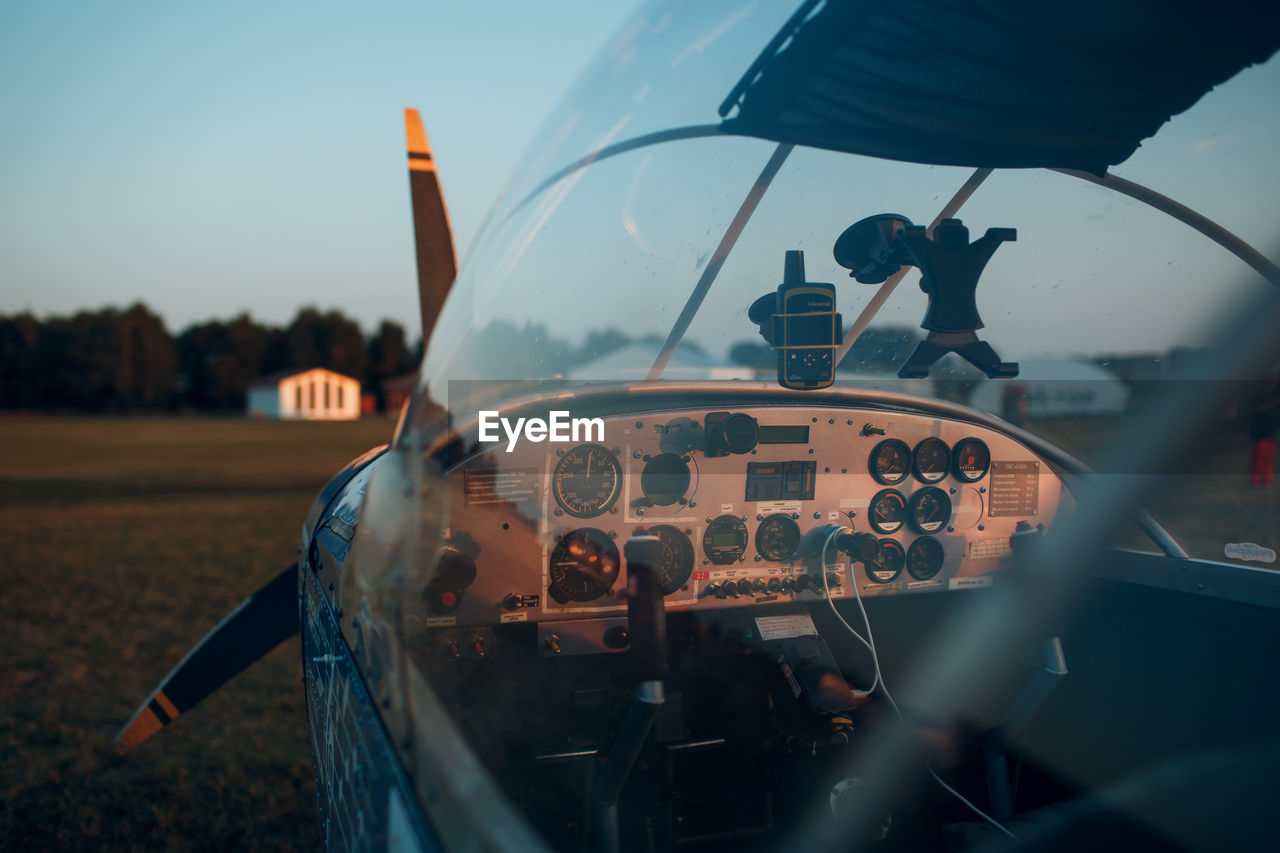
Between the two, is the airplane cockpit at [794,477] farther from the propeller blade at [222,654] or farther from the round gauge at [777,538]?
the propeller blade at [222,654]

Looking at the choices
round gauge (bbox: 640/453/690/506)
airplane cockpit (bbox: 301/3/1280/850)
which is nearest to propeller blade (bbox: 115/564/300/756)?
airplane cockpit (bbox: 301/3/1280/850)

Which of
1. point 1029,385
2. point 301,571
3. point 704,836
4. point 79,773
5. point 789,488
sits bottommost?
point 79,773

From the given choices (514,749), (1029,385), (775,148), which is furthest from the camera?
(514,749)

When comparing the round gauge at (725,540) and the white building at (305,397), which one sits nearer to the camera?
the round gauge at (725,540)

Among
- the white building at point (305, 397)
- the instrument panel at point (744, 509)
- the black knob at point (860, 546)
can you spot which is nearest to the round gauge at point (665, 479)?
the instrument panel at point (744, 509)

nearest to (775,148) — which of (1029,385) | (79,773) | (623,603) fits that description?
(1029,385)

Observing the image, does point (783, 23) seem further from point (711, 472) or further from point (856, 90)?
point (711, 472)

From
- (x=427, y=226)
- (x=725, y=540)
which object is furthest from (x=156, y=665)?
(x=725, y=540)

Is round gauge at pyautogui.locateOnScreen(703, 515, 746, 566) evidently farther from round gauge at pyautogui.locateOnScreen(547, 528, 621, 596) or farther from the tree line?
the tree line
